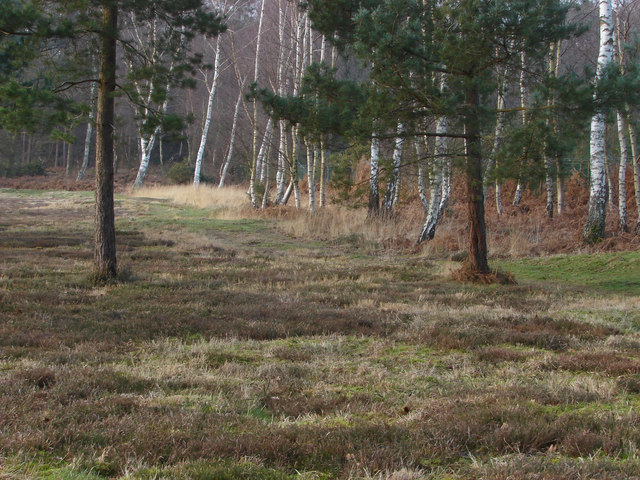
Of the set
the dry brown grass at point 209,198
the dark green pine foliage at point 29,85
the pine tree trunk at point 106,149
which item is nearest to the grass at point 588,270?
the pine tree trunk at point 106,149

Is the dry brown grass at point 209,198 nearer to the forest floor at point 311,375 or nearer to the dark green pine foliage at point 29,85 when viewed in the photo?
the forest floor at point 311,375

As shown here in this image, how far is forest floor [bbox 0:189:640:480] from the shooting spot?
3.38m

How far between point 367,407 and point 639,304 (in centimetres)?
718

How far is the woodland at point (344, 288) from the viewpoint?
3619 millimetres

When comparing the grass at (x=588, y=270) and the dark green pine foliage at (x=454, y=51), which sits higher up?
the dark green pine foliage at (x=454, y=51)

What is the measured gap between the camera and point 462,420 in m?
3.99

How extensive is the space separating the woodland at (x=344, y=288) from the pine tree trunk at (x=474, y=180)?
5cm

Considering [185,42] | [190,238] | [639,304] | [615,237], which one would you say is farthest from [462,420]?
[190,238]

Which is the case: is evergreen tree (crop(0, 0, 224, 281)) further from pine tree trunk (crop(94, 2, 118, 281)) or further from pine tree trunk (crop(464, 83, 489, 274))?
pine tree trunk (crop(464, 83, 489, 274))

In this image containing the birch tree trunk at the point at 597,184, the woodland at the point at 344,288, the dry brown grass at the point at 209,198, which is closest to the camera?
the woodland at the point at 344,288

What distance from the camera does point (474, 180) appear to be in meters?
11.4

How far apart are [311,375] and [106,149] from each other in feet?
21.7

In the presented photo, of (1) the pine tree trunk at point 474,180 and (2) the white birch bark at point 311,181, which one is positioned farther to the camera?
(2) the white birch bark at point 311,181

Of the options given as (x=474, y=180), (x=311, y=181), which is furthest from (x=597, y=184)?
(x=311, y=181)
